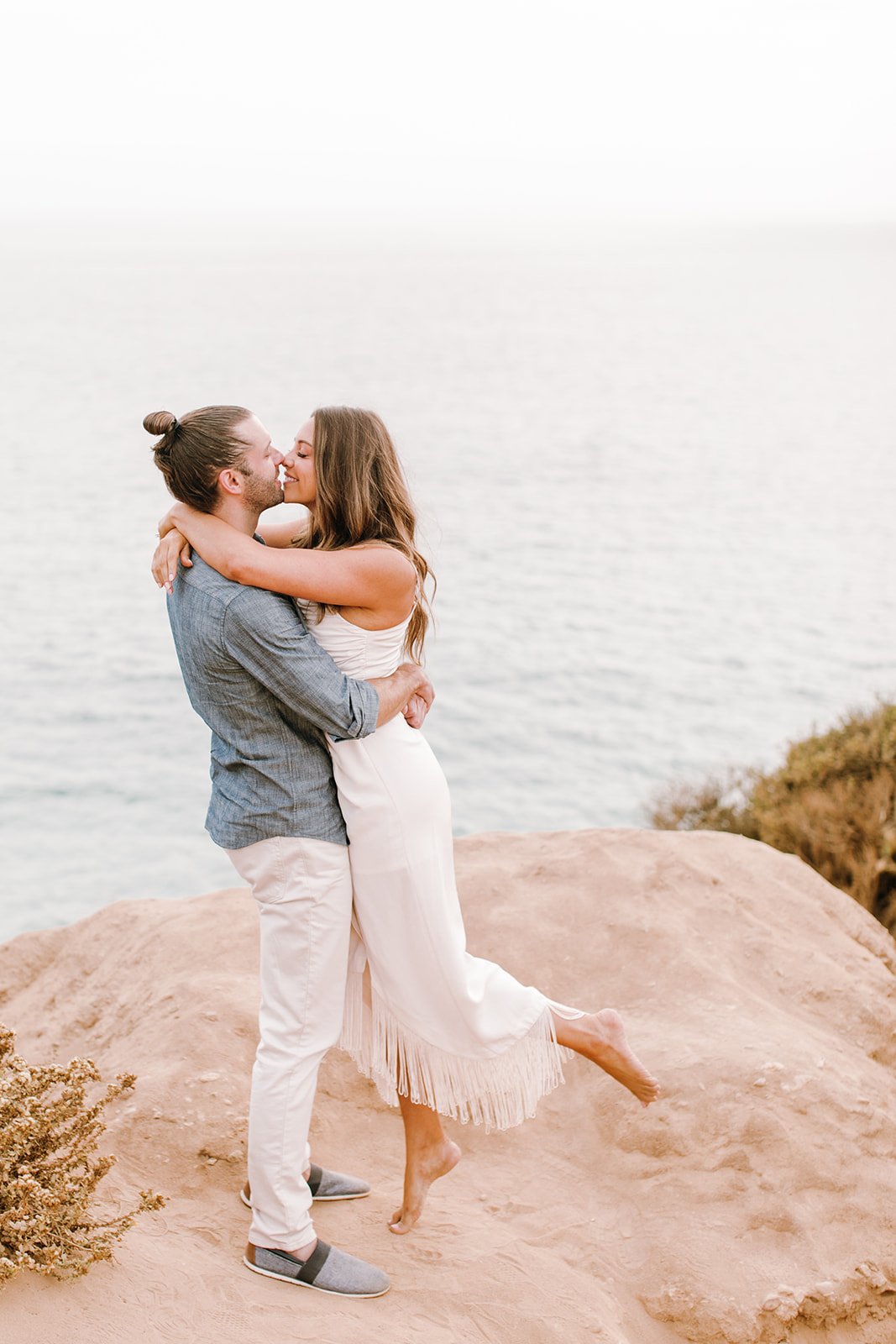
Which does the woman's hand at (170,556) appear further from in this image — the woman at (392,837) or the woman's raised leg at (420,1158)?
the woman's raised leg at (420,1158)

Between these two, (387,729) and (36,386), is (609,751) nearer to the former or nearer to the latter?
(387,729)

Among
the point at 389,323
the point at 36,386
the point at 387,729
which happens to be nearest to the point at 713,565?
the point at 387,729

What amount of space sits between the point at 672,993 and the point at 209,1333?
242 centimetres

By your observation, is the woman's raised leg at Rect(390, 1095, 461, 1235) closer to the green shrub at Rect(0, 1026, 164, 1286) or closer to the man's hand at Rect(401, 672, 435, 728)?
the green shrub at Rect(0, 1026, 164, 1286)

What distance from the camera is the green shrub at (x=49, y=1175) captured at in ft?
9.39

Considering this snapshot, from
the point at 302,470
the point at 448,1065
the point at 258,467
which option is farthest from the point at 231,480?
the point at 448,1065

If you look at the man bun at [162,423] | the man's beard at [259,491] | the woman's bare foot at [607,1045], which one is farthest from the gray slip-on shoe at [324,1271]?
the man bun at [162,423]

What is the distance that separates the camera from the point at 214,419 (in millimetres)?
3045

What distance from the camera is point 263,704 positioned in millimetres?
3117

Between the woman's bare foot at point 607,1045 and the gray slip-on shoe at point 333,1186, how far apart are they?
0.87 meters

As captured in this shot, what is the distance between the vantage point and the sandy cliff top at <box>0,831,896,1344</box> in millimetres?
3240

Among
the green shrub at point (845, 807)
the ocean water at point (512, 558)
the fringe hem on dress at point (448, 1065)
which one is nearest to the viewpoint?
the fringe hem on dress at point (448, 1065)

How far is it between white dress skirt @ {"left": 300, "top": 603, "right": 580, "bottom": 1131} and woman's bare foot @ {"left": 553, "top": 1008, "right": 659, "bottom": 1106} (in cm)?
5

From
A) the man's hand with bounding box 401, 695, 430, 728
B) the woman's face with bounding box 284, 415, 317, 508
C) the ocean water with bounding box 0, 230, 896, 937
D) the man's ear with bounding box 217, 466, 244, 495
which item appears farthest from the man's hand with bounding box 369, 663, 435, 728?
the ocean water with bounding box 0, 230, 896, 937
